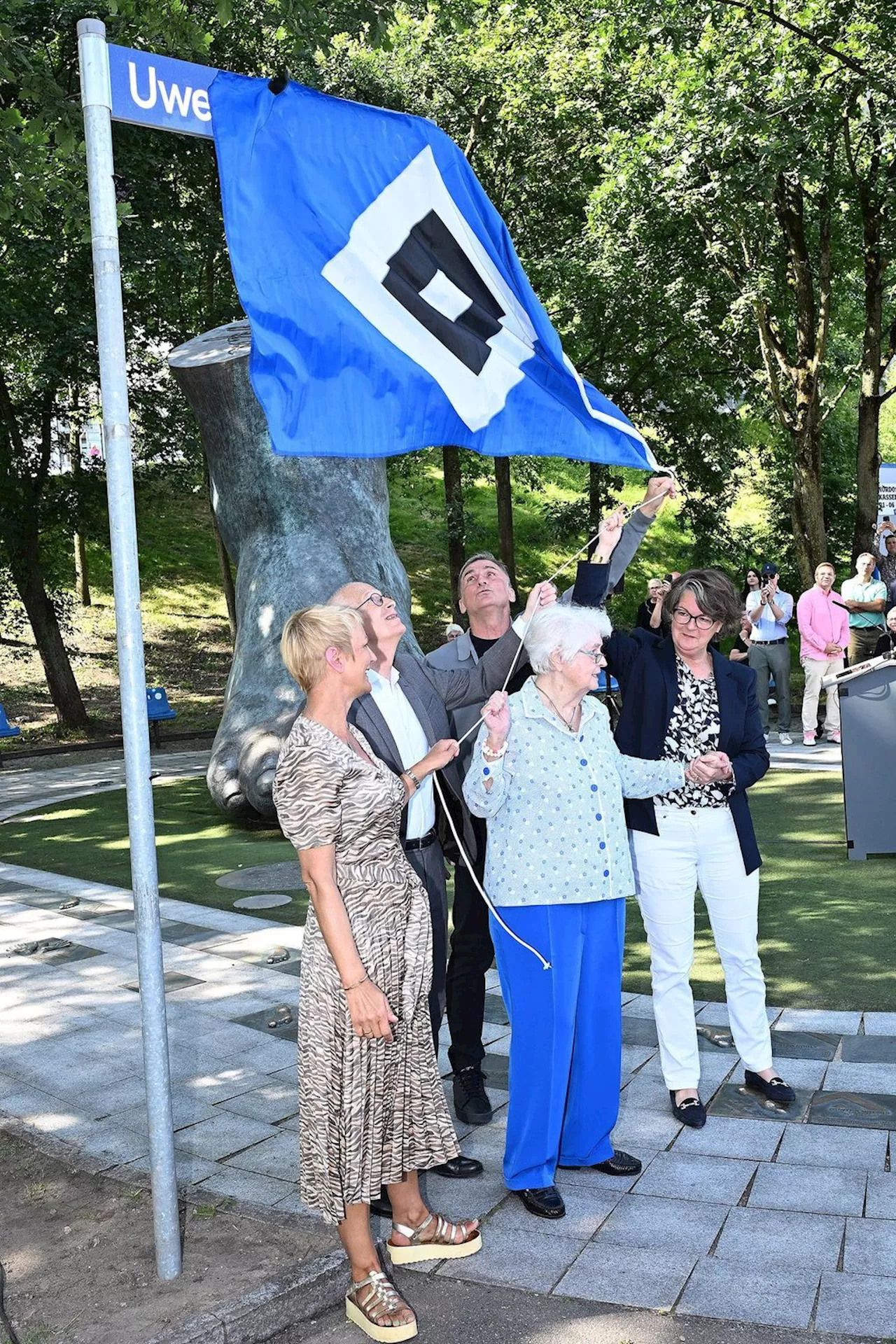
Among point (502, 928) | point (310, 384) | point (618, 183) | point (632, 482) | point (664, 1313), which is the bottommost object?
point (664, 1313)

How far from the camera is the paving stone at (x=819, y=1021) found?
6078 millimetres

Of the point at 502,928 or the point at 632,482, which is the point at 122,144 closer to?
Answer: the point at 502,928

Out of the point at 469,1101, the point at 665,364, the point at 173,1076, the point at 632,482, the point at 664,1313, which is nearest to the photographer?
the point at 664,1313

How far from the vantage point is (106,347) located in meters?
3.81

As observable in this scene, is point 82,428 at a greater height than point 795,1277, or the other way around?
point 82,428

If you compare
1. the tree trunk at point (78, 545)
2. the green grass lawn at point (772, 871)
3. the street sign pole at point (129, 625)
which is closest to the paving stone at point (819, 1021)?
the green grass lawn at point (772, 871)

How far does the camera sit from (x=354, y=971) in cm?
371

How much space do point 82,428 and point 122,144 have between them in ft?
21.6

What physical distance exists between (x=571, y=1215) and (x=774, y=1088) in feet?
4.10

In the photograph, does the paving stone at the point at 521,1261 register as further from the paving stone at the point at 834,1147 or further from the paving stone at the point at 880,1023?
the paving stone at the point at 880,1023

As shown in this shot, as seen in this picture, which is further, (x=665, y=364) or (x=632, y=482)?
(x=632, y=482)

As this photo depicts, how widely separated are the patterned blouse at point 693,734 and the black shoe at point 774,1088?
43.9 inches

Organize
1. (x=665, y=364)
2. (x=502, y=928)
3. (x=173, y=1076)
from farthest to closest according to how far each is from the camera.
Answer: (x=665, y=364) → (x=173, y=1076) → (x=502, y=928)

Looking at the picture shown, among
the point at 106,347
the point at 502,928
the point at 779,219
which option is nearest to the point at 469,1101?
the point at 502,928
